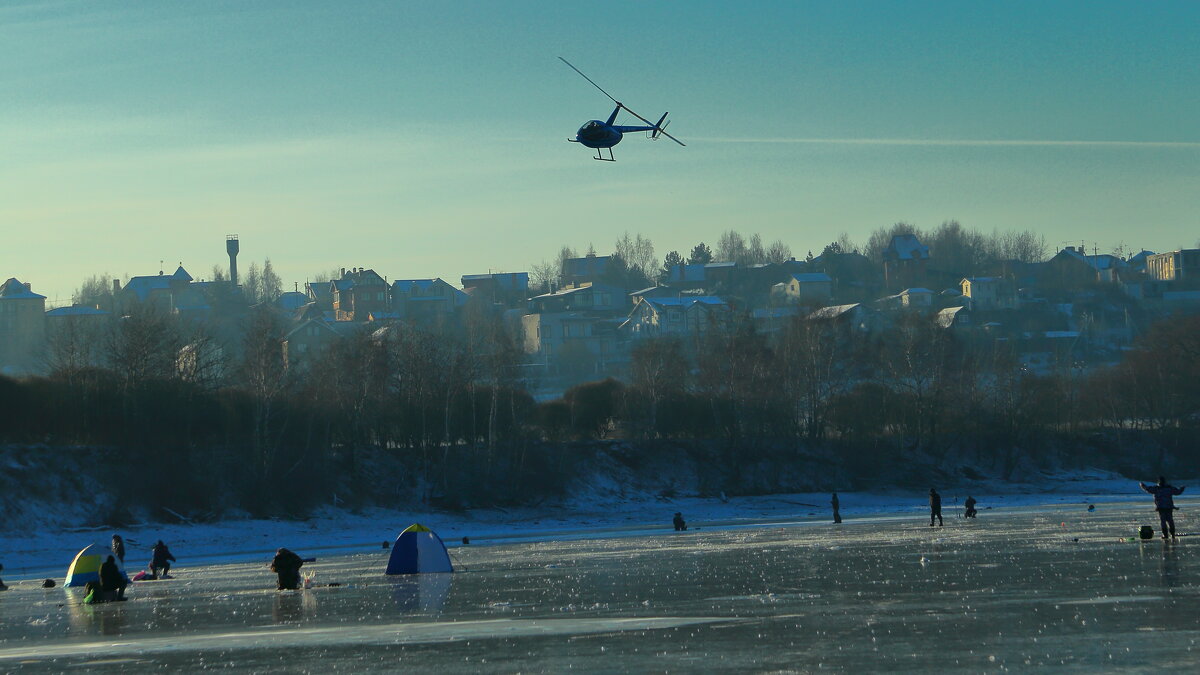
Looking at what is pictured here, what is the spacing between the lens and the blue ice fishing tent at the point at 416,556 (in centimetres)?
3288

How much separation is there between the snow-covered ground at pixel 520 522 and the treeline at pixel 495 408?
10.2ft

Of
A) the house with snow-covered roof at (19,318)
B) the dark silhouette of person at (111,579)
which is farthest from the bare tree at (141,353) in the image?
the house with snow-covered roof at (19,318)

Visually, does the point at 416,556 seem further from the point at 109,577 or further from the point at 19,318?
the point at 19,318

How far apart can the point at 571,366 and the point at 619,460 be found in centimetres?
8777

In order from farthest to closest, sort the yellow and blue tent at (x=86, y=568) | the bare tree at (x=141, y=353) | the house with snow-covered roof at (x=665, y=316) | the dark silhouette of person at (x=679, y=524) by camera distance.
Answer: the house with snow-covered roof at (x=665, y=316), the bare tree at (x=141, y=353), the dark silhouette of person at (x=679, y=524), the yellow and blue tent at (x=86, y=568)

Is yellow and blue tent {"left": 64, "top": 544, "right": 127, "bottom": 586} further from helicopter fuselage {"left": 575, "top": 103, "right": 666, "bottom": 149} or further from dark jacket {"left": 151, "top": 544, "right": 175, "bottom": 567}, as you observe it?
helicopter fuselage {"left": 575, "top": 103, "right": 666, "bottom": 149}

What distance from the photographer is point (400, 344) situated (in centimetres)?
8131

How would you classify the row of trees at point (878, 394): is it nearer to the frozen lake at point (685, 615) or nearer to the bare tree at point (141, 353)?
the bare tree at point (141, 353)

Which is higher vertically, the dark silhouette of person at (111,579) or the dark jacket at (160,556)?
the dark silhouette of person at (111,579)

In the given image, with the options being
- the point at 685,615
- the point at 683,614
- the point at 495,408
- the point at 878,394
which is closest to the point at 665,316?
the point at 878,394

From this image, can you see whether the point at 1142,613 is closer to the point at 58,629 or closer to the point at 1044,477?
the point at 58,629

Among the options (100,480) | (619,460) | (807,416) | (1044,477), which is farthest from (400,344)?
(1044,477)

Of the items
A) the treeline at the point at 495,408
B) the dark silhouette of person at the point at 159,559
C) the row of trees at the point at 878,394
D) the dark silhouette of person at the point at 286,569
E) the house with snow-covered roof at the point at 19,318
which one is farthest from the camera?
the house with snow-covered roof at the point at 19,318

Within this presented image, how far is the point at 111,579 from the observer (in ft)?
97.3
